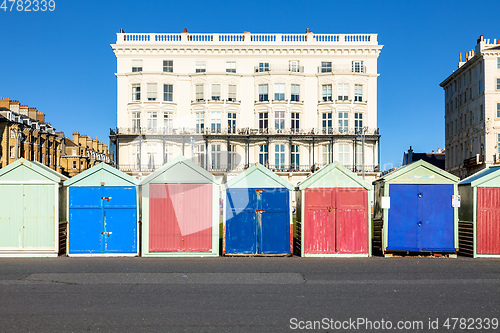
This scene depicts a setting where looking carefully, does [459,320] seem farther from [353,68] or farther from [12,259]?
[353,68]

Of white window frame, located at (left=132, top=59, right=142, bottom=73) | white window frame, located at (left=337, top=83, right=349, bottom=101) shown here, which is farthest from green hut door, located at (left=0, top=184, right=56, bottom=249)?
white window frame, located at (left=337, top=83, right=349, bottom=101)

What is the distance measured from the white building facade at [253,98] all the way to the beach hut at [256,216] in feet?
110

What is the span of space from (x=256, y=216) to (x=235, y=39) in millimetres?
→ 39001

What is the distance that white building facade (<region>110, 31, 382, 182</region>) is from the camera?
163 ft

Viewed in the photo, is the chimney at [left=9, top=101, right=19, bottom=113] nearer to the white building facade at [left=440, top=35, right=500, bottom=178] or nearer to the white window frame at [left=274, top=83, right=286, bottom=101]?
the white window frame at [left=274, top=83, right=286, bottom=101]

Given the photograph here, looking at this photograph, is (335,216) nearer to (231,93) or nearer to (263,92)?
(263,92)

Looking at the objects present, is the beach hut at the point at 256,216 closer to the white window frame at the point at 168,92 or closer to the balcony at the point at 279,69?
the balcony at the point at 279,69

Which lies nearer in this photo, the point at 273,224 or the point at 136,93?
the point at 273,224

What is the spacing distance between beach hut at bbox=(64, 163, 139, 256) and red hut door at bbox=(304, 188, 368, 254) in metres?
5.67

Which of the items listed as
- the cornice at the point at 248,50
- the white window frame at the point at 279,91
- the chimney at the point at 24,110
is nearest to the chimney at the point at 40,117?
the chimney at the point at 24,110

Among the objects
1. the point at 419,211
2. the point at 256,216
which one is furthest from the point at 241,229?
the point at 419,211

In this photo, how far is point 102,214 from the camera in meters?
15.5

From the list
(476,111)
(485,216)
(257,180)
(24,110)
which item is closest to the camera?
(485,216)

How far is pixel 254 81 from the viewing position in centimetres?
5059
